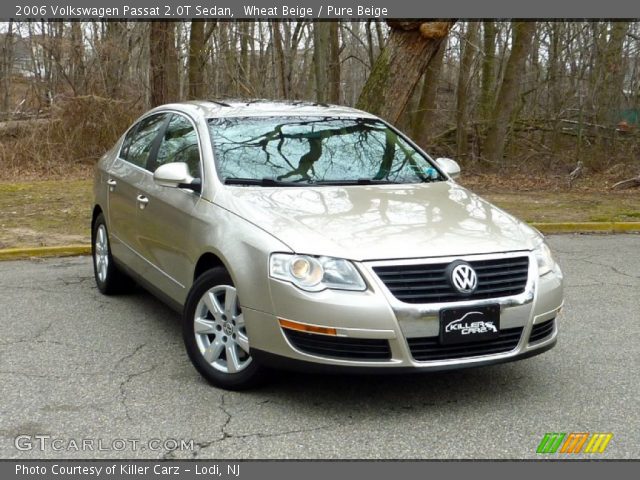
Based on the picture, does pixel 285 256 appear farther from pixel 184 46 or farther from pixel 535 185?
pixel 184 46

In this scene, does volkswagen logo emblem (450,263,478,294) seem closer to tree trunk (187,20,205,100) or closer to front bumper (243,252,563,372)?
front bumper (243,252,563,372)

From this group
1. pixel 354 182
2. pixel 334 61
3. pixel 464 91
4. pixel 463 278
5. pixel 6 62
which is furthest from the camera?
pixel 6 62

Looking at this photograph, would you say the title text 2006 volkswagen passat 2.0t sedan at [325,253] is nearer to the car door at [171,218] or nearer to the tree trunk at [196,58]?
the car door at [171,218]

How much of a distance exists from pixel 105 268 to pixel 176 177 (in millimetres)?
2299

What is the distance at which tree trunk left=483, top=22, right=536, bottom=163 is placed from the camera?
58.6 feet

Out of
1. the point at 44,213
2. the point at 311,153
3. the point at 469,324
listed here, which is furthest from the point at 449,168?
the point at 44,213

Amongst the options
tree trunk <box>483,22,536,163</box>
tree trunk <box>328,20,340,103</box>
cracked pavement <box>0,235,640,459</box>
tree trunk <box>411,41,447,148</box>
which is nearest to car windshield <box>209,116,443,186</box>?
cracked pavement <box>0,235,640,459</box>

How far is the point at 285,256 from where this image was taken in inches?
162

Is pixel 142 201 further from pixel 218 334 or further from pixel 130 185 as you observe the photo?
pixel 218 334

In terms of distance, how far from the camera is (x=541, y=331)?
14.7 ft

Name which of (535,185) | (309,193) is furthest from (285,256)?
(535,185)

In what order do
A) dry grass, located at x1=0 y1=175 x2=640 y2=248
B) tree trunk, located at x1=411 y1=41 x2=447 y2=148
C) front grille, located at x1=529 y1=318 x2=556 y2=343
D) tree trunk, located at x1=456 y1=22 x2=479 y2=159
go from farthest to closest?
1. tree trunk, located at x1=456 y1=22 x2=479 y2=159
2. tree trunk, located at x1=411 y1=41 x2=447 y2=148
3. dry grass, located at x1=0 y1=175 x2=640 y2=248
4. front grille, located at x1=529 y1=318 x2=556 y2=343

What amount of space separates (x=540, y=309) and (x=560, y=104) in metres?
16.2

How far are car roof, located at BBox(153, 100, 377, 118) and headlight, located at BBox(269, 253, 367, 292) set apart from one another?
1.93 metres
